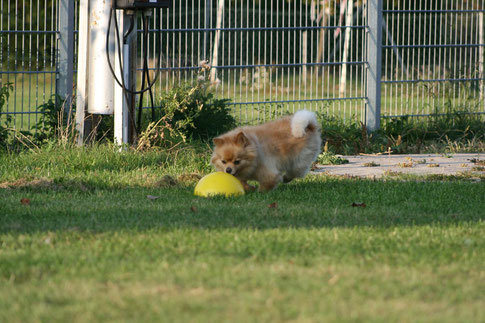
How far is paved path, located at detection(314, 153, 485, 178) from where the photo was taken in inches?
302

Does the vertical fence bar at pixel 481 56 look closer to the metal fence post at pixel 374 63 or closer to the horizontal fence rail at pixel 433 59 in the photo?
the horizontal fence rail at pixel 433 59

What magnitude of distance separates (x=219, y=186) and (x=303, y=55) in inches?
168

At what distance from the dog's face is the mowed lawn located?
0.34 meters

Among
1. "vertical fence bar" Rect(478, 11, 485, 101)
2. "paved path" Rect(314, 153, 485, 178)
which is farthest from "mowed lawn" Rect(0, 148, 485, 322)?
"vertical fence bar" Rect(478, 11, 485, 101)

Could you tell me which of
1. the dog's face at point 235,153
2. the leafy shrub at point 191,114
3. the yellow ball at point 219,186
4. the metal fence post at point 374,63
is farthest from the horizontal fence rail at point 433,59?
the yellow ball at point 219,186

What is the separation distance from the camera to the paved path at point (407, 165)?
766 cm

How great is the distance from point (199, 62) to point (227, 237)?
188 inches

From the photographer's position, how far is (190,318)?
120 inches

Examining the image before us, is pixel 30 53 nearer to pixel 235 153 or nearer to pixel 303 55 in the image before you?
pixel 235 153

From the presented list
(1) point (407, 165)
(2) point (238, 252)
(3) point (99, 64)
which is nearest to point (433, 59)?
(1) point (407, 165)

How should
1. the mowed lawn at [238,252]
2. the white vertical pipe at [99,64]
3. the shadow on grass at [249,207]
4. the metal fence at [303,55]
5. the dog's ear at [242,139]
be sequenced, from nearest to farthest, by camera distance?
1. the mowed lawn at [238,252]
2. the shadow on grass at [249,207]
3. the dog's ear at [242,139]
4. the white vertical pipe at [99,64]
5. the metal fence at [303,55]

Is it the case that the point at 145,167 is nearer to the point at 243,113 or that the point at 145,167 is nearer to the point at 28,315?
the point at 243,113

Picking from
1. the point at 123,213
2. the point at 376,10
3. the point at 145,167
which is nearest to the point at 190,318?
the point at 123,213

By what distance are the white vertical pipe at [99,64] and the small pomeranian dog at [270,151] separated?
1.79 meters
